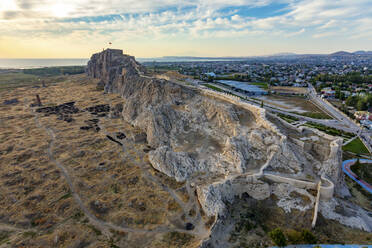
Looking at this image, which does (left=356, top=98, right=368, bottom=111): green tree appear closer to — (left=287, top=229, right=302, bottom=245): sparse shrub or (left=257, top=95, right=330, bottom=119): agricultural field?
(left=257, top=95, right=330, bottom=119): agricultural field

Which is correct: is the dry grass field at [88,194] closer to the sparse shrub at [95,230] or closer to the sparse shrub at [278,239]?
the sparse shrub at [95,230]

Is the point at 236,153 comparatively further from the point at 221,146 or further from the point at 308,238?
the point at 308,238

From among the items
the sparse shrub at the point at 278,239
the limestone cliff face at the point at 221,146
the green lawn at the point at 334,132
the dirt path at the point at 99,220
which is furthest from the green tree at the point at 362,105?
the dirt path at the point at 99,220

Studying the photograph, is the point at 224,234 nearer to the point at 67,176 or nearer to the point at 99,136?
the point at 67,176

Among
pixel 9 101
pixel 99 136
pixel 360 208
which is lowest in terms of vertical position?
pixel 360 208

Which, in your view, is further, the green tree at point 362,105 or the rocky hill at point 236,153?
the green tree at point 362,105

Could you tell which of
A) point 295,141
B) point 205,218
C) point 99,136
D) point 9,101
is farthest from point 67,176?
point 9,101

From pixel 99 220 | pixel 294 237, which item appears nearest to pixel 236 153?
pixel 294 237

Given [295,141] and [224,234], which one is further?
[295,141]
